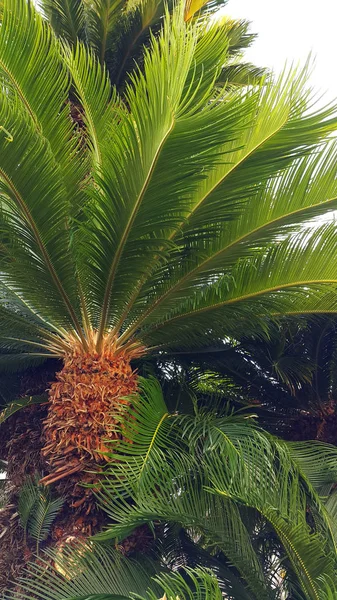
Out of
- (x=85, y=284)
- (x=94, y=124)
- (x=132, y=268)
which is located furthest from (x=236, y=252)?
(x=94, y=124)

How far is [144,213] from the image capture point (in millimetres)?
3547

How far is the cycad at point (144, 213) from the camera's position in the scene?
3.25 meters

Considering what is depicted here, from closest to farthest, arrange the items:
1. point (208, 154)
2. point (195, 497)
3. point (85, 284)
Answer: point (208, 154) < point (195, 497) < point (85, 284)

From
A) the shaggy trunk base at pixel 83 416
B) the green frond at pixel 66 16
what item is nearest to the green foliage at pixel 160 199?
the shaggy trunk base at pixel 83 416

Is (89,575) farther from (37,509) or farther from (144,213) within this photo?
(144,213)

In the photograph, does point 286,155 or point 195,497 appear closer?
point 286,155

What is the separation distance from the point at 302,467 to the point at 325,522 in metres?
0.32

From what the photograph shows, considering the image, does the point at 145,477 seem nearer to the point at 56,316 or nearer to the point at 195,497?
the point at 195,497

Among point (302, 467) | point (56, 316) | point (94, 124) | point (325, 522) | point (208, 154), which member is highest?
point (94, 124)

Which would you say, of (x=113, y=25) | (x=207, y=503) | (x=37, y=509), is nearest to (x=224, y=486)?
(x=207, y=503)

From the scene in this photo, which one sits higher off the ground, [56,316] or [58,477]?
[56,316]

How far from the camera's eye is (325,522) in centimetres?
381

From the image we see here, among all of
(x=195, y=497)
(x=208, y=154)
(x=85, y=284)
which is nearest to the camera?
(x=208, y=154)

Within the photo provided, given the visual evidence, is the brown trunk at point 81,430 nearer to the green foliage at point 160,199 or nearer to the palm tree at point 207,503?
the palm tree at point 207,503
